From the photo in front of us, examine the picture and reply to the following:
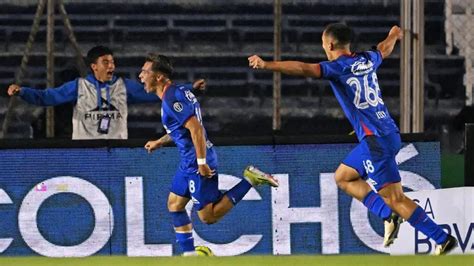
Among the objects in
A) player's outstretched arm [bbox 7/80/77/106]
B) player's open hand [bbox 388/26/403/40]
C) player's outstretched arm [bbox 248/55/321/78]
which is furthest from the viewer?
player's outstretched arm [bbox 7/80/77/106]

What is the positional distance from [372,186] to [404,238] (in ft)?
4.05

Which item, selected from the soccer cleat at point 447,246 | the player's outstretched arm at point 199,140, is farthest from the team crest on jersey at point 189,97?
the soccer cleat at point 447,246

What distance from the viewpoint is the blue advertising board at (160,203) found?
462 inches

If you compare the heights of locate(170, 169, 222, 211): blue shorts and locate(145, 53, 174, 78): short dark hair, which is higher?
locate(145, 53, 174, 78): short dark hair

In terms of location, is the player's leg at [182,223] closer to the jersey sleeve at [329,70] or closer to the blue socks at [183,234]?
the blue socks at [183,234]

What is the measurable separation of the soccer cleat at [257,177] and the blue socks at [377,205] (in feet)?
2.69

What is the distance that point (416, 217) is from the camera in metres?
10.5

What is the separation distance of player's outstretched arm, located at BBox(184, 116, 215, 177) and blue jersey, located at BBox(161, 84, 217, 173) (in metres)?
0.05

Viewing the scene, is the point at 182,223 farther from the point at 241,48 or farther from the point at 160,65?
the point at 241,48

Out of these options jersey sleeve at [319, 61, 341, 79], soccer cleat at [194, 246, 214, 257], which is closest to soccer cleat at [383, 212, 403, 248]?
jersey sleeve at [319, 61, 341, 79]

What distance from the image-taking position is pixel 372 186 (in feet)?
35.3

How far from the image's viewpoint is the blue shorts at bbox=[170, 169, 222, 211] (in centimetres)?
1109

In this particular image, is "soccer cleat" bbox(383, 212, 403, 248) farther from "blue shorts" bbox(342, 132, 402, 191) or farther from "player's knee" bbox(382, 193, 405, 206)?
"blue shorts" bbox(342, 132, 402, 191)

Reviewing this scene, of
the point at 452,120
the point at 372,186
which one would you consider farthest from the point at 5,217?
the point at 452,120
